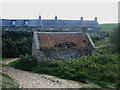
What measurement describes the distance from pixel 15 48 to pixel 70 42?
15.7 m

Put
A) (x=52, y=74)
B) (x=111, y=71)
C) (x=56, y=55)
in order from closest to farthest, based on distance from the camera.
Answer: (x=111, y=71) → (x=52, y=74) → (x=56, y=55)

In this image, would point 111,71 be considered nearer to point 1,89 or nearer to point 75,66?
point 75,66

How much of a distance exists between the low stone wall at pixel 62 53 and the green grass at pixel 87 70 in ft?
3.77

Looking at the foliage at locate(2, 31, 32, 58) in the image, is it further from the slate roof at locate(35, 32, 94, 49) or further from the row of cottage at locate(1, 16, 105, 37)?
the slate roof at locate(35, 32, 94, 49)

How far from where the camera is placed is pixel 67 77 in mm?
14070

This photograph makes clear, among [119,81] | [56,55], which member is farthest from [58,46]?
[119,81]

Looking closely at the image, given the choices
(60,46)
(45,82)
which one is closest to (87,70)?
(45,82)

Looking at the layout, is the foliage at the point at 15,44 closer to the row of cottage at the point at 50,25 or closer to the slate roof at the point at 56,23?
the row of cottage at the point at 50,25

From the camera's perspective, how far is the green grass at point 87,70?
12.8 m

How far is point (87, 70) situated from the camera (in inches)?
564

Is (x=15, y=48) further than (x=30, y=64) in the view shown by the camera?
Yes

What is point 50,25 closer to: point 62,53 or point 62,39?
point 62,39

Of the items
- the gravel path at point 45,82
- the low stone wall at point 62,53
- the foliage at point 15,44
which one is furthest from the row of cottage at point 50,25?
the gravel path at point 45,82

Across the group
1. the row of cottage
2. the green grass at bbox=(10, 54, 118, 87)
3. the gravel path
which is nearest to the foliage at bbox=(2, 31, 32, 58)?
the row of cottage
